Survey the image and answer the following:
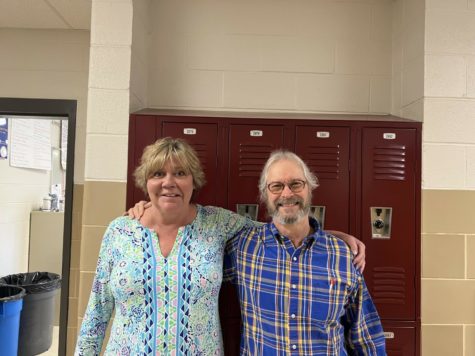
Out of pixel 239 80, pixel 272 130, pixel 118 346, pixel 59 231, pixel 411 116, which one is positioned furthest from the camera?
pixel 59 231

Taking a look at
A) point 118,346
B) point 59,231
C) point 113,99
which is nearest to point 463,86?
point 113,99

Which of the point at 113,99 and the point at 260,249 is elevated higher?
the point at 113,99

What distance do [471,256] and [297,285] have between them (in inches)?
41.3

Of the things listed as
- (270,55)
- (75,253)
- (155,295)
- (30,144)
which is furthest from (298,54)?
(30,144)

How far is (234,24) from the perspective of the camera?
2170mm

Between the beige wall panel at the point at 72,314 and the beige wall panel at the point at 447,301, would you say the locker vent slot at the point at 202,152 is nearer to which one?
the beige wall panel at the point at 447,301

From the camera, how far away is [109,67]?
5.99 feet

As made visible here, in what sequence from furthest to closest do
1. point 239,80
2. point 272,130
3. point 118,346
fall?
point 239,80 → point 272,130 → point 118,346

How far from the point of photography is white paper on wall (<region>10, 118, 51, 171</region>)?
409cm

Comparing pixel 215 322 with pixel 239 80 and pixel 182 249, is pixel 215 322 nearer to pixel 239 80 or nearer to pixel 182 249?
pixel 182 249

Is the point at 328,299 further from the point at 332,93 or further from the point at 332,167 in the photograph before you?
the point at 332,93

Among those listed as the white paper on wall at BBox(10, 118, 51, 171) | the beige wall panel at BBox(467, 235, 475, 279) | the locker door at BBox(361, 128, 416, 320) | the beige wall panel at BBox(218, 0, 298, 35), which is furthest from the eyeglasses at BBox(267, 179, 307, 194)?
the white paper on wall at BBox(10, 118, 51, 171)

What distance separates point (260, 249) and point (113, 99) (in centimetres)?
101

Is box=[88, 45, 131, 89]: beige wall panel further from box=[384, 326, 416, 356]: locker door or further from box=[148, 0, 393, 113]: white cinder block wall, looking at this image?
box=[384, 326, 416, 356]: locker door
